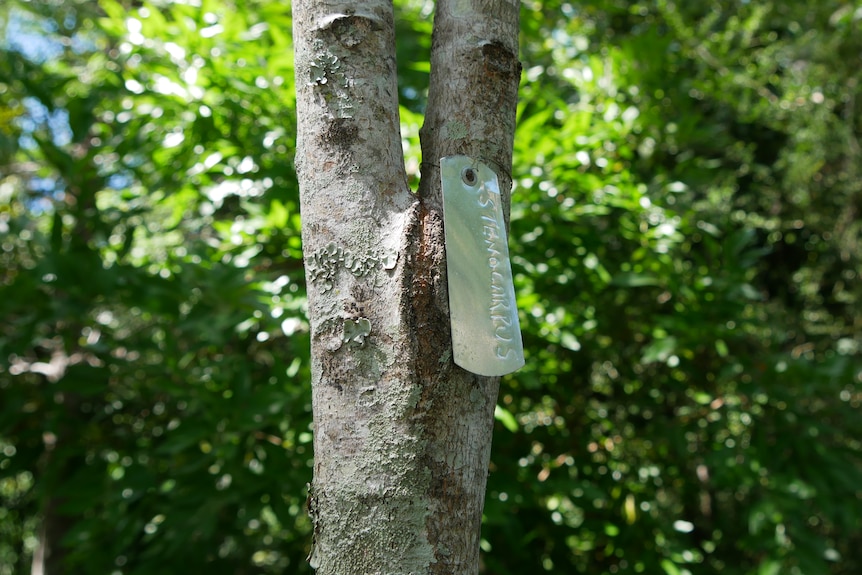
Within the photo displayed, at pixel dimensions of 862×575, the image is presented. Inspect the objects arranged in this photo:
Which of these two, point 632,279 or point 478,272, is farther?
point 632,279

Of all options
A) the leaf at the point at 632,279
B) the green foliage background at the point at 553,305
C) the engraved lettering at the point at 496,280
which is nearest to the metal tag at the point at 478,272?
the engraved lettering at the point at 496,280

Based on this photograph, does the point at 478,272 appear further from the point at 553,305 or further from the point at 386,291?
the point at 553,305

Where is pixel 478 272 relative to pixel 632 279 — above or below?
above

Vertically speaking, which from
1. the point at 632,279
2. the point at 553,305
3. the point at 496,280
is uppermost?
the point at 496,280

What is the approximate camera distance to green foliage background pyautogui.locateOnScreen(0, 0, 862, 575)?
220 cm

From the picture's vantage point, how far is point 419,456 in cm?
88

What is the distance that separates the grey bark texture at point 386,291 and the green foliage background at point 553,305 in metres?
0.98

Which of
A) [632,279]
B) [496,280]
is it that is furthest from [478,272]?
[632,279]

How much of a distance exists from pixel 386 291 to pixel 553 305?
4.79 ft

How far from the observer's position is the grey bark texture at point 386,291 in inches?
34.8

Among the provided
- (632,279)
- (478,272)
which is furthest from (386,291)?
(632,279)

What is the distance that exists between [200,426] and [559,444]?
3.70 ft

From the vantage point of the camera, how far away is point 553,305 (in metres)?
2.32

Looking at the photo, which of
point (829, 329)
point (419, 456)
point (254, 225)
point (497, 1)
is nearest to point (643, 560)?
point (829, 329)
